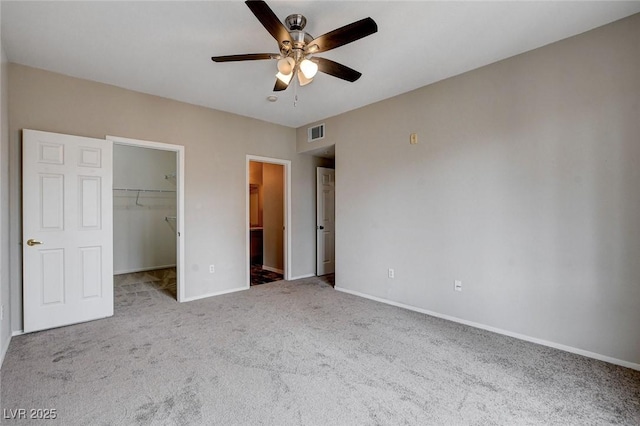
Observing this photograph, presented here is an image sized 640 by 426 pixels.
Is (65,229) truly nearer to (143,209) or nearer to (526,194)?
(143,209)

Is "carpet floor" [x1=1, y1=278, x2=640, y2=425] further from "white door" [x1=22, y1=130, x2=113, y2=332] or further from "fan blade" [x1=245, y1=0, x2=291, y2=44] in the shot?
"fan blade" [x1=245, y1=0, x2=291, y2=44]

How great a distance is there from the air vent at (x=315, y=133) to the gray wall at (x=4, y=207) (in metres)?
3.61

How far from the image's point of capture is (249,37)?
8.50 ft

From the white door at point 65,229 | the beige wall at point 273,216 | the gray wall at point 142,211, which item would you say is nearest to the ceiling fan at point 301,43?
the white door at point 65,229

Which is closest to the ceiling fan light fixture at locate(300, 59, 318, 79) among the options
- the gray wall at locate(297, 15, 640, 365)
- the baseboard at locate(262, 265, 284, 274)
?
the gray wall at locate(297, 15, 640, 365)

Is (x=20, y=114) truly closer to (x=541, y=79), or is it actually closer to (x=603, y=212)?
(x=541, y=79)

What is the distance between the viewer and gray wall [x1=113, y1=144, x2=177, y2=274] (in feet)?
19.9

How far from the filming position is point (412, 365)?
2.41 m

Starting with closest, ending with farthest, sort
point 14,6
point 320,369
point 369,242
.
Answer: point 14,6, point 320,369, point 369,242

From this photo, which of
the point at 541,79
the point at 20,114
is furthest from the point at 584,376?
the point at 20,114

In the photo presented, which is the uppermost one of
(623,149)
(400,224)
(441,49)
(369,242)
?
(441,49)

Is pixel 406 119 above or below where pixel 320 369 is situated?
above

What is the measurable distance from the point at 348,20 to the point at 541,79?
1865 millimetres

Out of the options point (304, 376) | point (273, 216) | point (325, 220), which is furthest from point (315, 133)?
point (304, 376)
